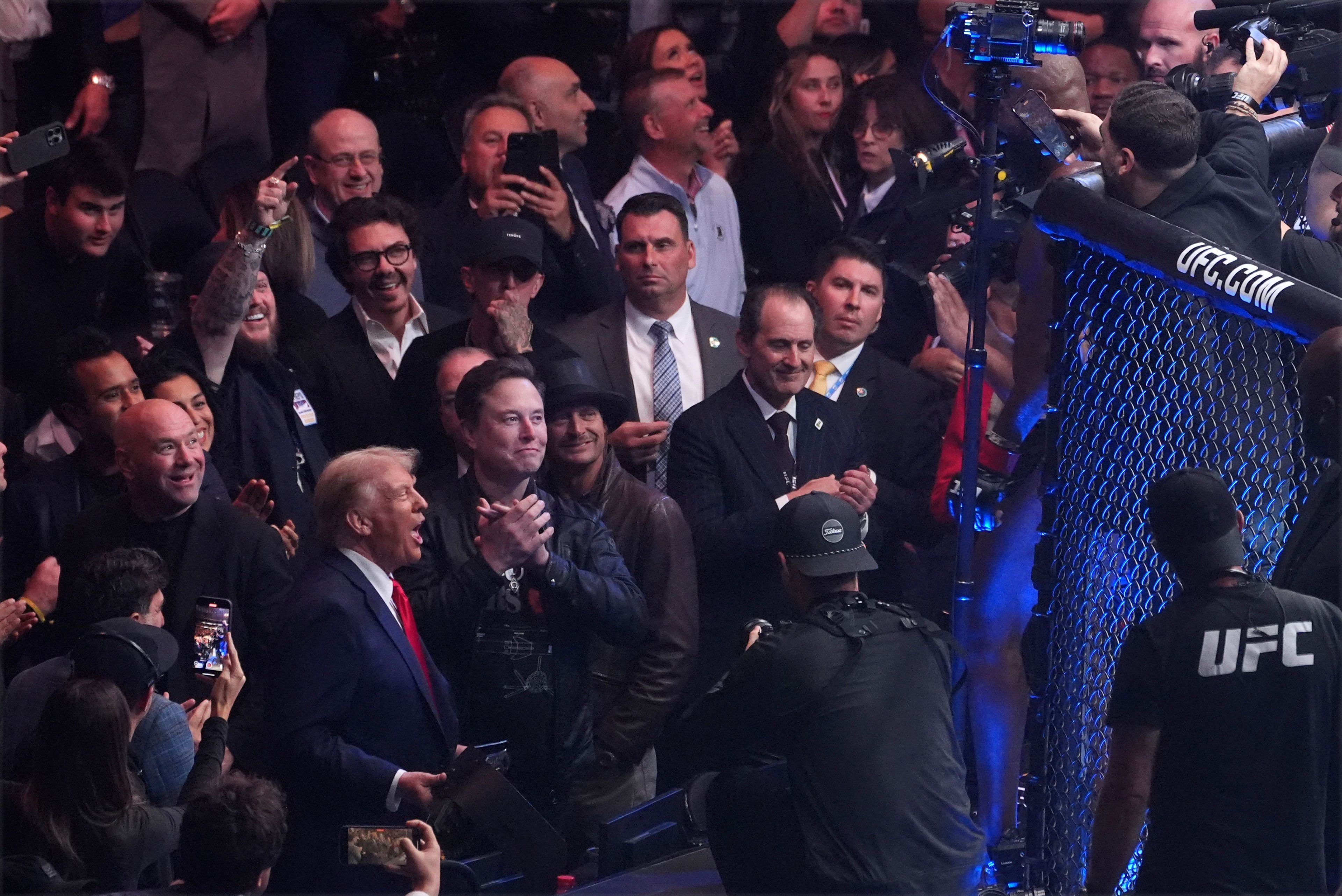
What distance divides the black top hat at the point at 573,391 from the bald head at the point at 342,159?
1.47 meters

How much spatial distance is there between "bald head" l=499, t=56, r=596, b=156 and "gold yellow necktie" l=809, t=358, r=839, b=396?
1.68 meters

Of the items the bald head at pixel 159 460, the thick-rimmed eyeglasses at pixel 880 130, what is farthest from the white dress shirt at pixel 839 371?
the bald head at pixel 159 460

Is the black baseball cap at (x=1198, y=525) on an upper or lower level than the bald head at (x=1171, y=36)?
lower

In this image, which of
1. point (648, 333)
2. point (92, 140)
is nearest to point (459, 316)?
point (648, 333)

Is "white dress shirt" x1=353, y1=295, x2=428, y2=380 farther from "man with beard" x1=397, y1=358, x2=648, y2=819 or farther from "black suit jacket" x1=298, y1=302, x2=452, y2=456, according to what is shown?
"man with beard" x1=397, y1=358, x2=648, y2=819

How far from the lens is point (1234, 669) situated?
2.93 m

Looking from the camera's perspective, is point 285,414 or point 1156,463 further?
point 285,414

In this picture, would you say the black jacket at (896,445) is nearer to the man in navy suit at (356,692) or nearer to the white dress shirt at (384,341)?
the white dress shirt at (384,341)

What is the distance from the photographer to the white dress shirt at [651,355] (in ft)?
19.2

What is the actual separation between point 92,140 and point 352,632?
2739 mm

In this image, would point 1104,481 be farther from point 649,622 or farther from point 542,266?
point 542,266

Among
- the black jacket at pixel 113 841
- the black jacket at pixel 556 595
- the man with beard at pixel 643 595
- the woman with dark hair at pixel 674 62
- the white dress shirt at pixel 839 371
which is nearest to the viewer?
the black jacket at pixel 113 841

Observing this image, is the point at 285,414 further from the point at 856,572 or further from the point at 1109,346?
the point at 1109,346

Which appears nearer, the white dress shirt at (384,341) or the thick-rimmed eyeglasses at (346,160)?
the white dress shirt at (384,341)
